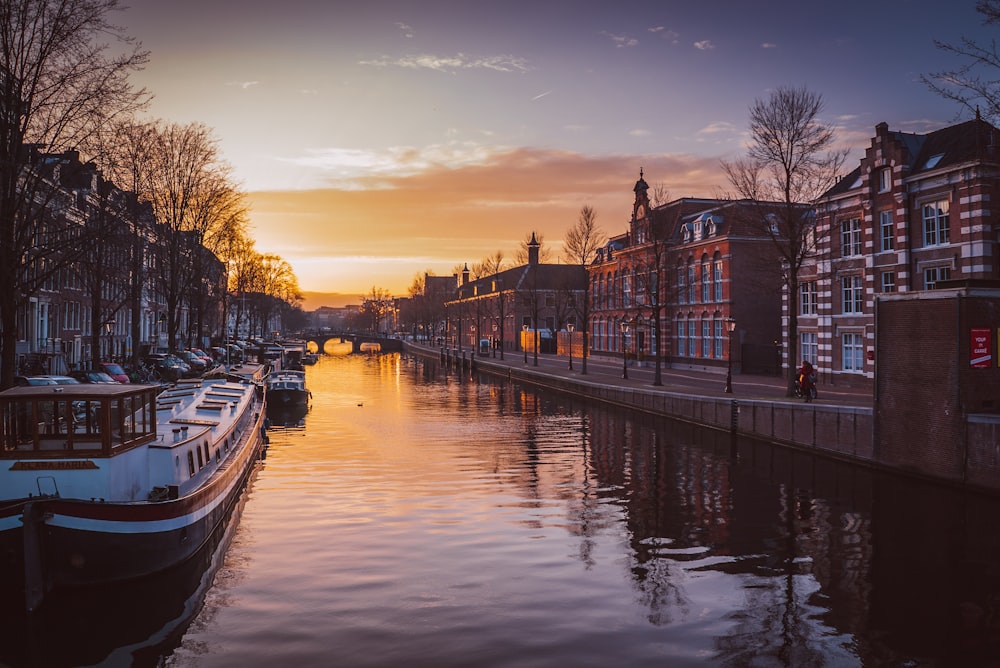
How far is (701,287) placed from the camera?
62.6 m

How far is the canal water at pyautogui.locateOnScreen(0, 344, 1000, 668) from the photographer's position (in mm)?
12617

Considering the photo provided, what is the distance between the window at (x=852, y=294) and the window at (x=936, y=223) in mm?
5381

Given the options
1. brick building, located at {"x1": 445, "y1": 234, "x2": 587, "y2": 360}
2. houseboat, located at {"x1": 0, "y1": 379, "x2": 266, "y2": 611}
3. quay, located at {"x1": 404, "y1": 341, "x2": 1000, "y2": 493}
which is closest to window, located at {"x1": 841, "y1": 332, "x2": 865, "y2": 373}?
quay, located at {"x1": 404, "y1": 341, "x2": 1000, "y2": 493}

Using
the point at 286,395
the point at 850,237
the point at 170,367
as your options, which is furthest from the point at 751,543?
the point at 170,367

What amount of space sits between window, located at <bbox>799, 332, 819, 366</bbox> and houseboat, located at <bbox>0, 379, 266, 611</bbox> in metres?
40.7

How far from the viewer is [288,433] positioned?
3916 cm

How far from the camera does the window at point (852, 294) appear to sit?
43094 mm

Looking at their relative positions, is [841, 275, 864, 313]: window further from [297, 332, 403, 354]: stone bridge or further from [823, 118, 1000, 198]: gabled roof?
[297, 332, 403, 354]: stone bridge

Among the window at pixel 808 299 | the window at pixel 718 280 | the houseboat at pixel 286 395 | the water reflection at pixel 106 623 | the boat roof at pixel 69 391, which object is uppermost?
the window at pixel 718 280

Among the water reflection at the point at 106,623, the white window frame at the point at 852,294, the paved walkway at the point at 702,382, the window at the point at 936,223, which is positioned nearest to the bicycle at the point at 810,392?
the paved walkway at the point at 702,382

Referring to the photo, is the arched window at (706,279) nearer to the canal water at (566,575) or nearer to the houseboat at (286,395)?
the canal water at (566,575)

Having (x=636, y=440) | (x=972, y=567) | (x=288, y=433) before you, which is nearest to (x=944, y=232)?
(x=636, y=440)

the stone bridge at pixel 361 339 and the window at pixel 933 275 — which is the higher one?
the window at pixel 933 275

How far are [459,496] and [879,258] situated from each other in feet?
96.9
